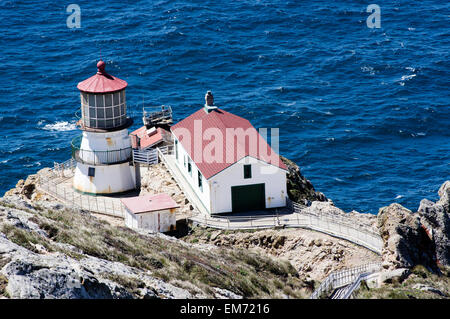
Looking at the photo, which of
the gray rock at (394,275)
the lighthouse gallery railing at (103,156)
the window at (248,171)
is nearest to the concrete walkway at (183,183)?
the lighthouse gallery railing at (103,156)

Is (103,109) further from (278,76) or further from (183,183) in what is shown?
(278,76)

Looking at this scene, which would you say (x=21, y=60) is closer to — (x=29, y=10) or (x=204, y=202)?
(x=29, y=10)

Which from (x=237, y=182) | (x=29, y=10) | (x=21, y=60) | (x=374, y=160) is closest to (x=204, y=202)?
(x=237, y=182)

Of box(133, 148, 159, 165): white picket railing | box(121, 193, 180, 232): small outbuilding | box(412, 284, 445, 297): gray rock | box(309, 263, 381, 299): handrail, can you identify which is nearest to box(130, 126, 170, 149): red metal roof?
box(133, 148, 159, 165): white picket railing

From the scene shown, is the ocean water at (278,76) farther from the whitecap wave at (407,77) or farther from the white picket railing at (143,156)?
the white picket railing at (143,156)

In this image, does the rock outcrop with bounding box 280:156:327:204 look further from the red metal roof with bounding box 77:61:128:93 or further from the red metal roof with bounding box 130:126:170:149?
the red metal roof with bounding box 77:61:128:93

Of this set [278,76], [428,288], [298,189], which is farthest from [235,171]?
[278,76]
